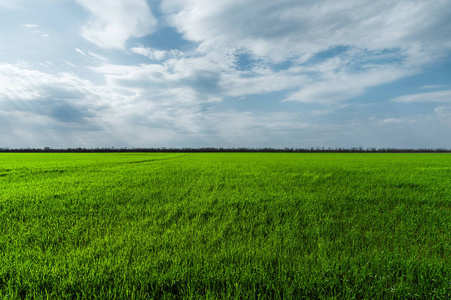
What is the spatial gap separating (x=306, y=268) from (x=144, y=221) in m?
3.65

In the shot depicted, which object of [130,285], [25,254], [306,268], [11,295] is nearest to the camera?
[11,295]

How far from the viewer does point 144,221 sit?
17.3 feet

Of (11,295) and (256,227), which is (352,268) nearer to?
(256,227)

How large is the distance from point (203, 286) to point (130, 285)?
91cm

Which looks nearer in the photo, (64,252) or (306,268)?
(306,268)

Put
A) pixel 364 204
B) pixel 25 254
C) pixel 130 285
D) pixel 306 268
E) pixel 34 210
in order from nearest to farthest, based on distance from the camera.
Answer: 1. pixel 130 285
2. pixel 306 268
3. pixel 25 254
4. pixel 34 210
5. pixel 364 204

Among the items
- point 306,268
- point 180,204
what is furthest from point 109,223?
point 306,268

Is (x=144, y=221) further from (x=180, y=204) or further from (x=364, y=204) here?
(x=364, y=204)

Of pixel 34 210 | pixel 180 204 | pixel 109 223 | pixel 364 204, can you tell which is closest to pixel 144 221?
pixel 109 223

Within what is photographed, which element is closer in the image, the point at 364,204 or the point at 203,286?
the point at 203,286

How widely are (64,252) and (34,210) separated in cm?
358

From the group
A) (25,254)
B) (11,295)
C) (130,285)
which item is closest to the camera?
(11,295)

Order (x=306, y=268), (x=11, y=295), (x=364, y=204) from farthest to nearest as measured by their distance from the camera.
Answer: (x=364, y=204) → (x=306, y=268) → (x=11, y=295)

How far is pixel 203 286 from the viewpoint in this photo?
2.85m
